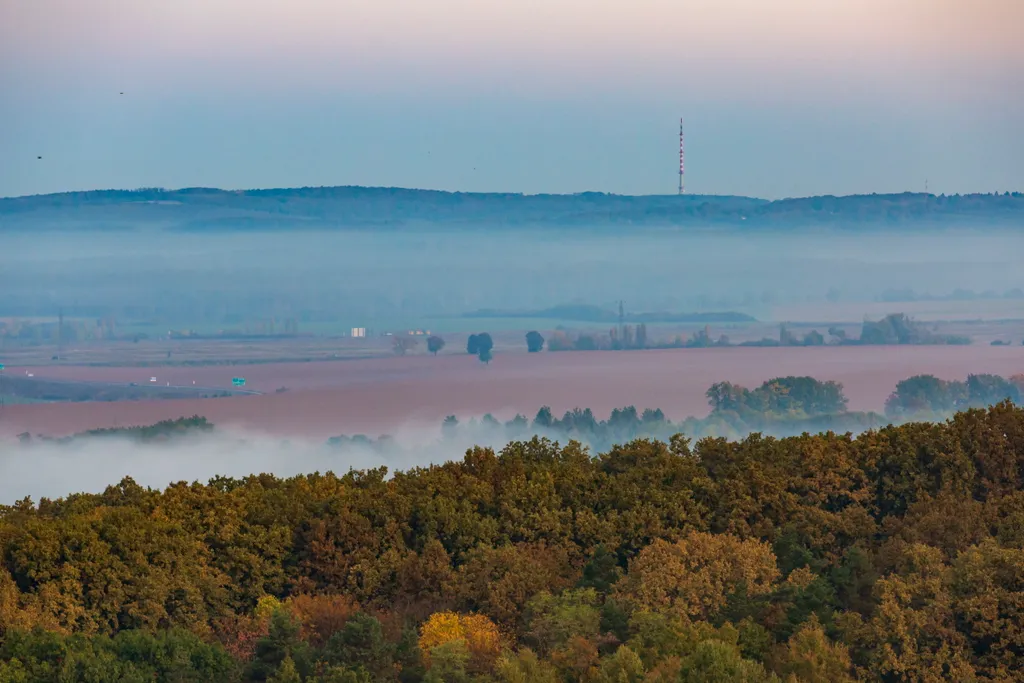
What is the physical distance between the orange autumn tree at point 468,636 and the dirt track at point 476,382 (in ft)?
265

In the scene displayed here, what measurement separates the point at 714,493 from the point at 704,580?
6539 millimetres

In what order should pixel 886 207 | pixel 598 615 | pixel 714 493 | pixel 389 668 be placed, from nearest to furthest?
pixel 389 668, pixel 598 615, pixel 714 493, pixel 886 207

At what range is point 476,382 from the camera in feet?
451

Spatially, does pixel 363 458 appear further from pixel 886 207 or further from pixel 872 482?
pixel 872 482

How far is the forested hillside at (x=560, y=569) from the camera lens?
36.1 metres

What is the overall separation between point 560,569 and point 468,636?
571cm

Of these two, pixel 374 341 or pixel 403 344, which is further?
pixel 374 341

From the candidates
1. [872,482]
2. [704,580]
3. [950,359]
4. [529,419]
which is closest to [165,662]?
[704,580]

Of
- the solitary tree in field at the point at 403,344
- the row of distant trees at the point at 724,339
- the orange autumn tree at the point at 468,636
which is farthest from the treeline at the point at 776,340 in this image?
the orange autumn tree at the point at 468,636

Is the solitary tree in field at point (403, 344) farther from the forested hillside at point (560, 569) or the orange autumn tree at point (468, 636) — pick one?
the orange autumn tree at point (468, 636)

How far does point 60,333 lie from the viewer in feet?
454

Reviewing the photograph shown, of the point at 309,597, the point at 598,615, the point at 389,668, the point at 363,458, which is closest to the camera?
the point at 389,668

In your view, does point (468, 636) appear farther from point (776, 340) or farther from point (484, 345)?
point (776, 340)

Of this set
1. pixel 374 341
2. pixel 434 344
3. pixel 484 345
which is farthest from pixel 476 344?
pixel 374 341
